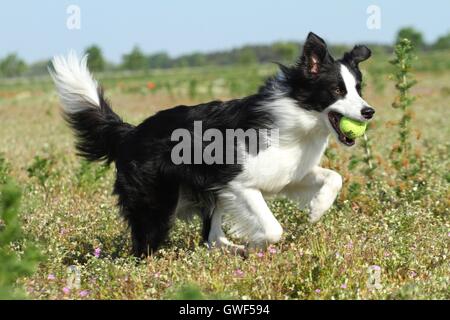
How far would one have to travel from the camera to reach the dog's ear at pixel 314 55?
4.88 metres

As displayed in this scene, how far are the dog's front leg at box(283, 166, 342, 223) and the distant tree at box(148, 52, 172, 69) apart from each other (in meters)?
112

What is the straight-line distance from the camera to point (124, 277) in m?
4.29

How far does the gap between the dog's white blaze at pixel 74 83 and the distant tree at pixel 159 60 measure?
111786mm

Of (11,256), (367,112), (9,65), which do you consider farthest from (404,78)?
(9,65)

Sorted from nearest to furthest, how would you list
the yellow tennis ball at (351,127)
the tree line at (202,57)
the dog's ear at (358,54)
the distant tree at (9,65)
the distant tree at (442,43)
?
the yellow tennis ball at (351,127), the dog's ear at (358,54), the tree line at (202,57), the distant tree at (9,65), the distant tree at (442,43)

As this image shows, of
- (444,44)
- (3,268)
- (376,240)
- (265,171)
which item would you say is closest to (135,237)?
(265,171)

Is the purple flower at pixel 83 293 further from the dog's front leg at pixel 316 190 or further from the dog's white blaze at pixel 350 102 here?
the dog's white blaze at pixel 350 102

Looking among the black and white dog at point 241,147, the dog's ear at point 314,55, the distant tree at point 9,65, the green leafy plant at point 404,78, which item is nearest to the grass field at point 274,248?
the black and white dog at point 241,147

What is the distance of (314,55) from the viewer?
4.95 m

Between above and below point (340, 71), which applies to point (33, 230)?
below

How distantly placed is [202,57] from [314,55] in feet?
373

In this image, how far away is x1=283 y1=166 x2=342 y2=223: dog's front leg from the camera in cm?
506

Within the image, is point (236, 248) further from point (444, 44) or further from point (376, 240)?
point (444, 44)

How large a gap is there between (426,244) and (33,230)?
3.31 m
